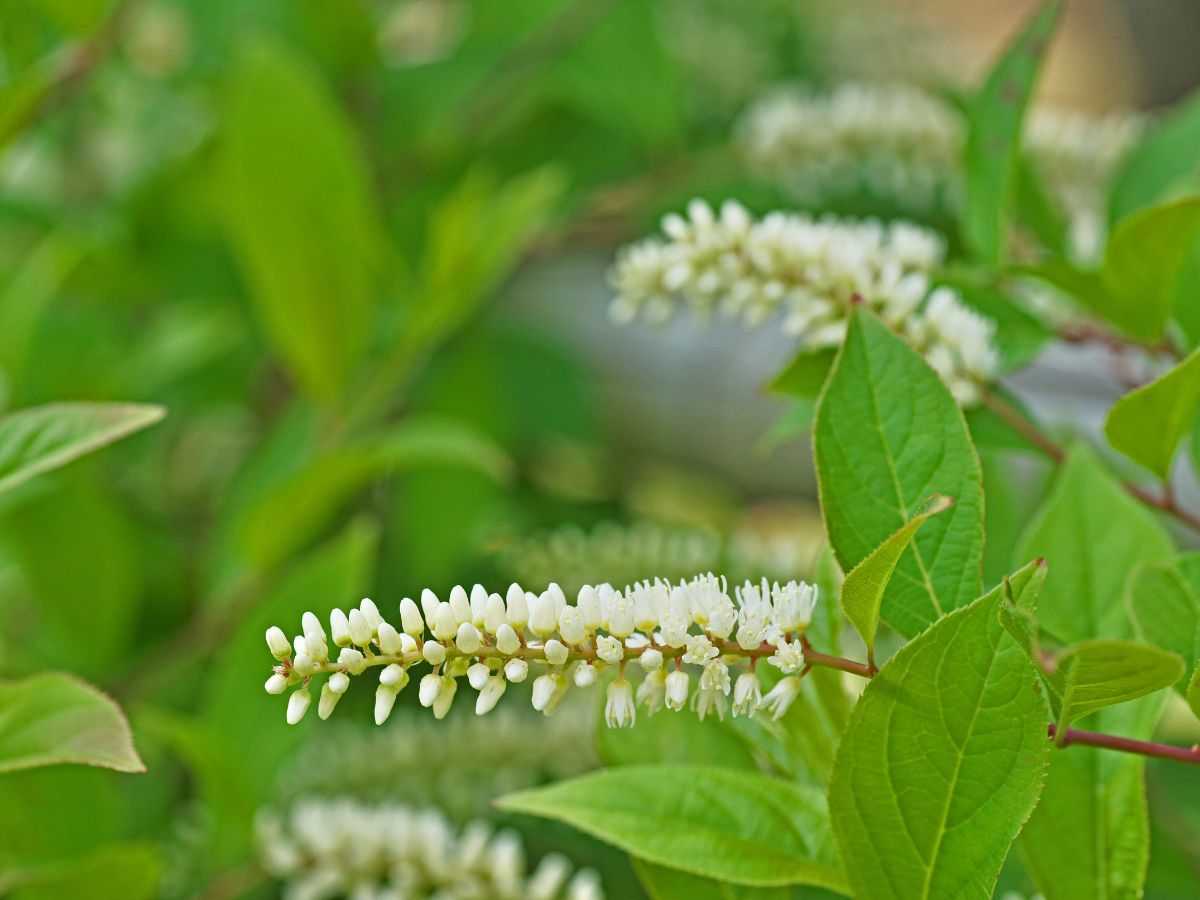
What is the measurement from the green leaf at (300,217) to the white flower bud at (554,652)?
0.41 metres

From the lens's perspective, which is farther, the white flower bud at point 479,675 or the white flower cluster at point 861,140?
the white flower cluster at point 861,140

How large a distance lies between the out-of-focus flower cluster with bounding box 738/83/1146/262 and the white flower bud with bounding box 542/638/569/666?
532mm

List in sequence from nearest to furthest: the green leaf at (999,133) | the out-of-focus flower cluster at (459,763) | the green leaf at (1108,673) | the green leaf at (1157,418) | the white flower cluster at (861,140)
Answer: the green leaf at (1108,673) < the green leaf at (1157,418) < the green leaf at (999,133) < the out-of-focus flower cluster at (459,763) < the white flower cluster at (861,140)

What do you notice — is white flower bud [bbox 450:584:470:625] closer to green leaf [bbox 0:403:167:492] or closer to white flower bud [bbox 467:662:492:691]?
white flower bud [bbox 467:662:492:691]

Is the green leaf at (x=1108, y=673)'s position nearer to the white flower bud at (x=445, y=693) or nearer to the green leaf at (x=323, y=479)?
the white flower bud at (x=445, y=693)

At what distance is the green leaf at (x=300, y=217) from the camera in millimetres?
620

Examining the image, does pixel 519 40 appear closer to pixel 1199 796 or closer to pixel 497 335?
pixel 497 335

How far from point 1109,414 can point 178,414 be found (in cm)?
68

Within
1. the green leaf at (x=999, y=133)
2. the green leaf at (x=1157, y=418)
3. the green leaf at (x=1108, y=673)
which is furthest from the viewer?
the green leaf at (x=999, y=133)

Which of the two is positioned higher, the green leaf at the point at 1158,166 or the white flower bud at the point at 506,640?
the white flower bud at the point at 506,640

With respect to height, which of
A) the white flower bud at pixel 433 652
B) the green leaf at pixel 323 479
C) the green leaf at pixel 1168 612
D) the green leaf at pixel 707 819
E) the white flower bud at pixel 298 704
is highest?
the white flower bud at pixel 433 652

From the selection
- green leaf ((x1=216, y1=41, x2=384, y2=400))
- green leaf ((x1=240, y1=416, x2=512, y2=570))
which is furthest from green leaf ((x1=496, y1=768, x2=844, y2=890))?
green leaf ((x1=216, y1=41, x2=384, y2=400))

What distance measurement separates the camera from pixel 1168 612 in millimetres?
270

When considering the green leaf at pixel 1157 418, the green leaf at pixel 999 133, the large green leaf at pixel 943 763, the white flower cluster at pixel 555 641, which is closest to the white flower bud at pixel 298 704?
the white flower cluster at pixel 555 641
